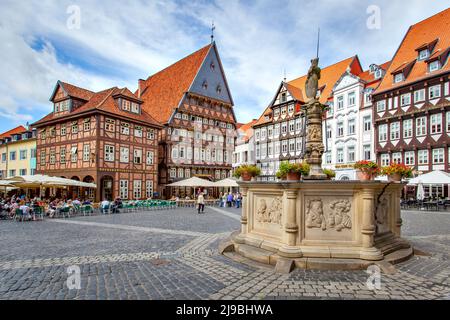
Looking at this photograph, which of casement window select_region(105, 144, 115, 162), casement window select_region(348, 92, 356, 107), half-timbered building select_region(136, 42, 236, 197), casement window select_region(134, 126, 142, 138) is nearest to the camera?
casement window select_region(105, 144, 115, 162)

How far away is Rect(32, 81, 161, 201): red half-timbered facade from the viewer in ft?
81.8

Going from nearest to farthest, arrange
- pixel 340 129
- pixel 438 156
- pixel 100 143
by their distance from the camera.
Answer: pixel 438 156 → pixel 100 143 → pixel 340 129

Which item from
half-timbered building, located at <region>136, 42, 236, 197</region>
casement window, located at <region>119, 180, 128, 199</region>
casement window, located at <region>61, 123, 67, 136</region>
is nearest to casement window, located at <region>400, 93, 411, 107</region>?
half-timbered building, located at <region>136, 42, 236, 197</region>

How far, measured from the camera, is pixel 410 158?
2484 centimetres

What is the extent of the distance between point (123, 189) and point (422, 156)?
27.1 metres

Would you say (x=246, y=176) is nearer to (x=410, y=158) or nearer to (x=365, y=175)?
(x=365, y=175)

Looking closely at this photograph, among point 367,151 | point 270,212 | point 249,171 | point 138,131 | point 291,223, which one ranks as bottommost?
point 291,223

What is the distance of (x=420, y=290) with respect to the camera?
4.34 meters

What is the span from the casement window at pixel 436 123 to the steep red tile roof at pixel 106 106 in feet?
84.4

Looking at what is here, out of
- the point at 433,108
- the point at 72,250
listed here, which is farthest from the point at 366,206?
the point at 433,108

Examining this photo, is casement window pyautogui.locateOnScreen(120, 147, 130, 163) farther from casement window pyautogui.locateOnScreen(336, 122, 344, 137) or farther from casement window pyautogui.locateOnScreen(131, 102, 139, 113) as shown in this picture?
casement window pyautogui.locateOnScreen(336, 122, 344, 137)

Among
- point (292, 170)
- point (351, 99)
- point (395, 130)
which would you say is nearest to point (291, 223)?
point (292, 170)

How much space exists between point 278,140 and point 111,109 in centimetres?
2131

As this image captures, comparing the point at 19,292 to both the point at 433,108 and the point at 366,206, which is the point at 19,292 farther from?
the point at 433,108
